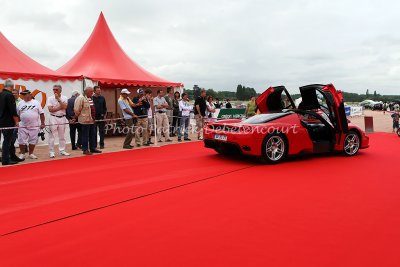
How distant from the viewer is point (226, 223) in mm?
3479

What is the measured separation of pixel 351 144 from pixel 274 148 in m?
2.31

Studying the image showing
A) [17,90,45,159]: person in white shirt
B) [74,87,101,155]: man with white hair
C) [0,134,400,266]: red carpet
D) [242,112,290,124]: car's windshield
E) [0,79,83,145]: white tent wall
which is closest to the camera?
[0,134,400,266]: red carpet

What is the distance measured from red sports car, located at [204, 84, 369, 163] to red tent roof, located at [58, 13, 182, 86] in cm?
687

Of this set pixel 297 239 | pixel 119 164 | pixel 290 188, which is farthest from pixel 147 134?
pixel 297 239

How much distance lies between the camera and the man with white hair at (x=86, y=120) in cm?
838

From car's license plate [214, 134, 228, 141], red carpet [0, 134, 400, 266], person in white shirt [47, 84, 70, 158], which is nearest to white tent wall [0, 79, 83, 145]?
person in white shirt [47, 84, 70, 158]

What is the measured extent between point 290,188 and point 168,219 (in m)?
2.17

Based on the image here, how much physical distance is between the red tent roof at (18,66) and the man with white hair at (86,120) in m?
2.42

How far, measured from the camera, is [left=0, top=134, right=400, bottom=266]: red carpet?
109 inches

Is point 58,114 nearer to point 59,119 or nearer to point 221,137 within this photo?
point 59,119

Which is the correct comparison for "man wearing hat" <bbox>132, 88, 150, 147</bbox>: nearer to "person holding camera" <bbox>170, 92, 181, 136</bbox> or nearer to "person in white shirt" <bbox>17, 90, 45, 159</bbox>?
"person in white shirt" <bbox>17, 90, 45, 159</bbox>

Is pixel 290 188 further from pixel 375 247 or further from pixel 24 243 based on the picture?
pixel 24 243

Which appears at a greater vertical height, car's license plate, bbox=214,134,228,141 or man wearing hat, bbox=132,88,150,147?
man wearing hat, bbox=132,88,150,147

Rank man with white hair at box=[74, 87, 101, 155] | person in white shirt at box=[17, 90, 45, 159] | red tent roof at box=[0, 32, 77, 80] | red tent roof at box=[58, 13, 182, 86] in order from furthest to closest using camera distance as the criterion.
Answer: red tent roof at box=[58, 13, 182, 86] → red tent roof at box=[0, 32, 77, 80] → man with white hair at box=[74, 87, 101, 155] → person in white shirt at box=[17, 90, 45, 159]
